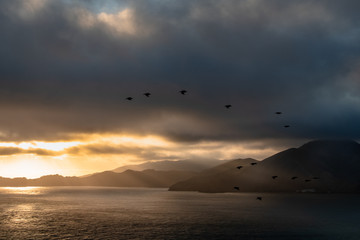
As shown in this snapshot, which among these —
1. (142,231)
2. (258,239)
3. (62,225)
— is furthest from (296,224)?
(62,225)

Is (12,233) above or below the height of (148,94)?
below

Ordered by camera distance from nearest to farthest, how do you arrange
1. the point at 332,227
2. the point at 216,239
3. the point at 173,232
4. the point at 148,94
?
the point at 148,94, the point at 216,239, the point at 173,232, the point at 332,227

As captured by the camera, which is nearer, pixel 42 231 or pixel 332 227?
pixel 42 231

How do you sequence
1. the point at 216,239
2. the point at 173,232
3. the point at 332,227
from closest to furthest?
the point at 216,239 → the point at 173,232 → the point at 332,227

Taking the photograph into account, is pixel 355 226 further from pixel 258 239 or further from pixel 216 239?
pixel 216 239

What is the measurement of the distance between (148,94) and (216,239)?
1978 inches

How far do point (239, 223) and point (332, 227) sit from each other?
32861 millimetres

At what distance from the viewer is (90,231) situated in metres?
110

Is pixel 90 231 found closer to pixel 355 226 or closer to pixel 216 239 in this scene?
pixel 216 239

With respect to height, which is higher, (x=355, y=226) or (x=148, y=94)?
(x=148, y=94)

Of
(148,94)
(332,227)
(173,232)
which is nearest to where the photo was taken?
(148,94)

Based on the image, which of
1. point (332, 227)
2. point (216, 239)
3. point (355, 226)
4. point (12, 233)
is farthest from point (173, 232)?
point (355, 226)

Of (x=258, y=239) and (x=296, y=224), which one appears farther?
(x=296, y=224)

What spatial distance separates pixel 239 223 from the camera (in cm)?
13075
